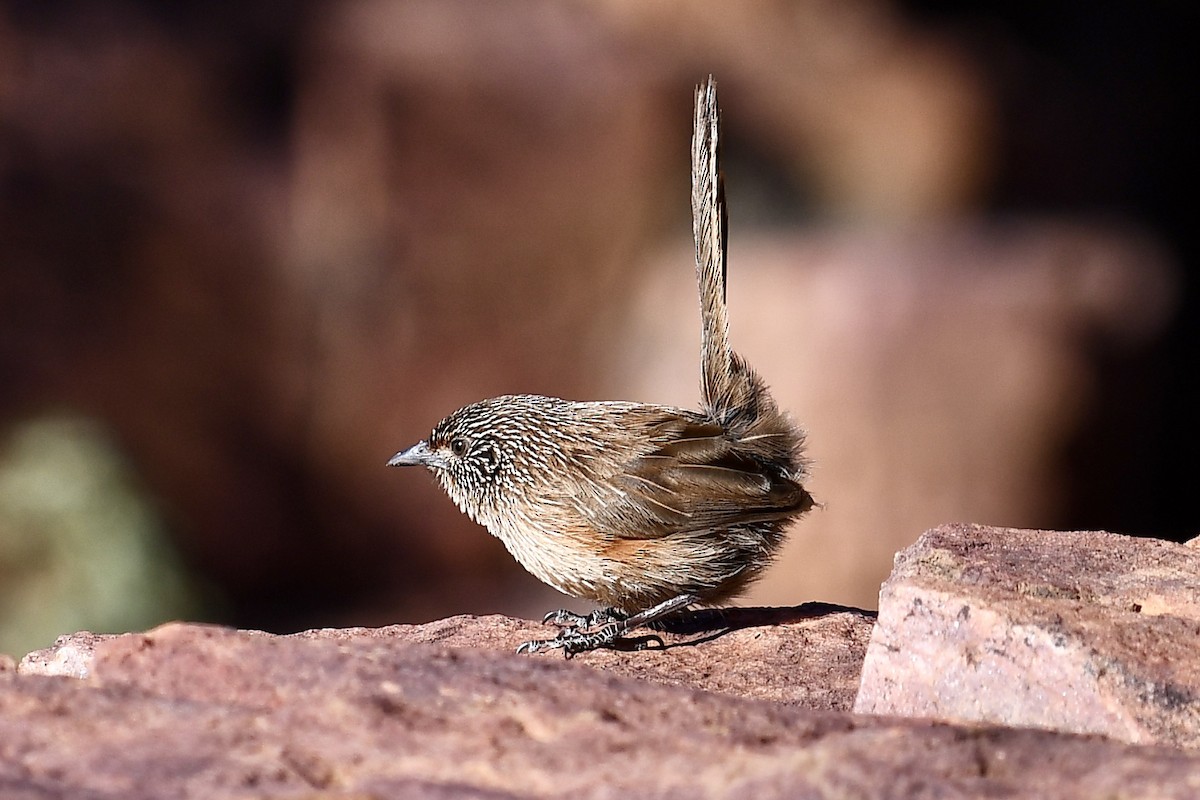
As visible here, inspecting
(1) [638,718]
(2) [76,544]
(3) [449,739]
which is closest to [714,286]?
(1) [638,718]

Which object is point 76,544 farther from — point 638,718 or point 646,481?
point 638,718

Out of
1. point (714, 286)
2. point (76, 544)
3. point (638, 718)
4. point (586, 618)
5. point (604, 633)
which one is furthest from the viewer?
point (76, 544)

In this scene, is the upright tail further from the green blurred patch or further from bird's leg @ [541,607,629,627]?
the green blurred patch

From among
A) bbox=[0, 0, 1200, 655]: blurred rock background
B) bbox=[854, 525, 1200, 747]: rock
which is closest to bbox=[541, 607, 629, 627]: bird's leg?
bbox=[854, 525, 1200, 747]: rock

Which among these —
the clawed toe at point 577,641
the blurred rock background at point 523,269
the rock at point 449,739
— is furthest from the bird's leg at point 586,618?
the blurred rock background at point 523,269

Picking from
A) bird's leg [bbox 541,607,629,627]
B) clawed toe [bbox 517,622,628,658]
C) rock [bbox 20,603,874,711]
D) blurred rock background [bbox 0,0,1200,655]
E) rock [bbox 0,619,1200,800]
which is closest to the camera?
rock [bbox 0,619,1200,800]

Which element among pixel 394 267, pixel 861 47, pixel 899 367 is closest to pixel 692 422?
pixel 899 367
